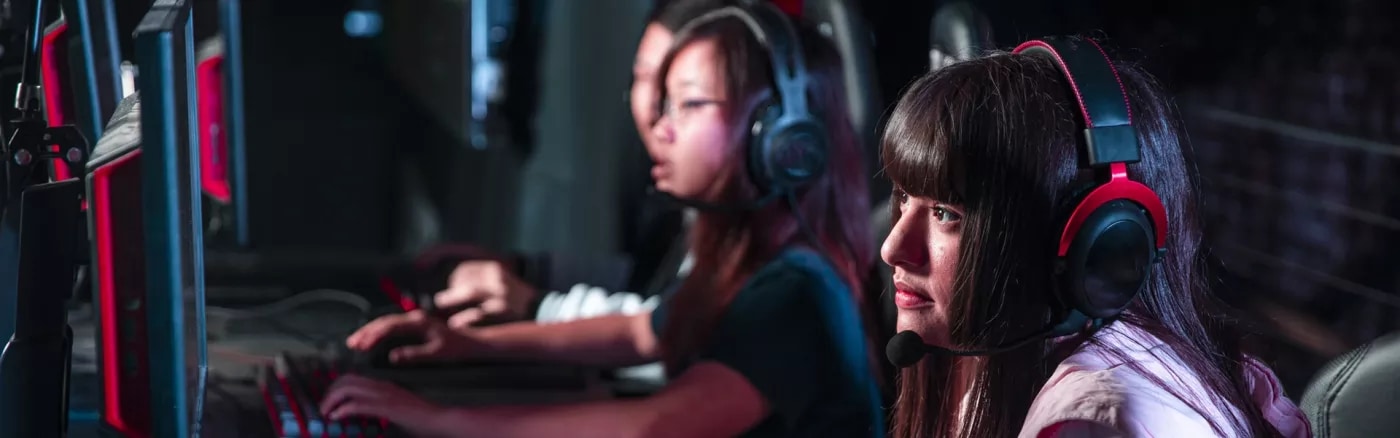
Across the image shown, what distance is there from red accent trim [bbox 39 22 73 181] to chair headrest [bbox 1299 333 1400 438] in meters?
0.85

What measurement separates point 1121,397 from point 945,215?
0.15 meters

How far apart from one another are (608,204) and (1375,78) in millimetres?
1259

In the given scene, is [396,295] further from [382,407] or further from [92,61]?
[92,61]

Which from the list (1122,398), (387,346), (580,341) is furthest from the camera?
(580,341)

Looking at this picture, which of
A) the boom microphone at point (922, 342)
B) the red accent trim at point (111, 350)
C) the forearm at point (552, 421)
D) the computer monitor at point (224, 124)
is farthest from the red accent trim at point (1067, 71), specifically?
the computer monitor at point (224, 124)

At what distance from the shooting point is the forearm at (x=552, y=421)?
4.05 feet

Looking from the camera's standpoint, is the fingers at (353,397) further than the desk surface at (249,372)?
Yes

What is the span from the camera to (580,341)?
1627 millimetres

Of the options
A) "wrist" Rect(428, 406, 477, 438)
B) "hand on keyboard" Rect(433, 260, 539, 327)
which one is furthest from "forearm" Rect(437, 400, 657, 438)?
"hand on keyboard" Rect(433, 260, 539, 327)

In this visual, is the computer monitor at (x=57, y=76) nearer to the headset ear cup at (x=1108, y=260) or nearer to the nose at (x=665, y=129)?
the headset ear cup at (x=1108, y=260)

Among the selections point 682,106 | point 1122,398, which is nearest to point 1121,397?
point 1122,398

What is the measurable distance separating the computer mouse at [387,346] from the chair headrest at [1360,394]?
99 centimetres

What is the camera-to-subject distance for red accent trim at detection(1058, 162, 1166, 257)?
68cm

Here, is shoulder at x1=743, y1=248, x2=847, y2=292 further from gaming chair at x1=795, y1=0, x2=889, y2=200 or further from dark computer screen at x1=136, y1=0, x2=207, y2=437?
dark computer screen at x1=136, y1=0, x2=207, y2=437
